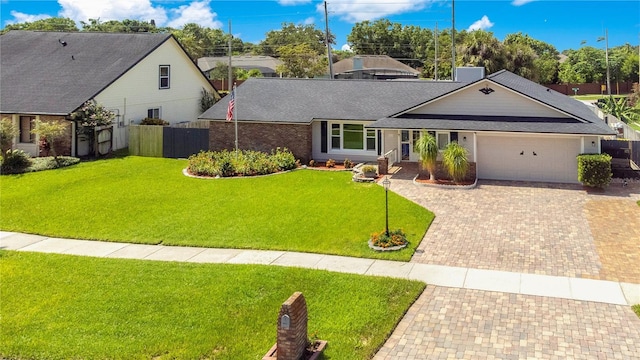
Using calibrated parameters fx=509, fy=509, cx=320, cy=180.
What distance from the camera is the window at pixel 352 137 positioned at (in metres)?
27.3

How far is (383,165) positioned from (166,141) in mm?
13276

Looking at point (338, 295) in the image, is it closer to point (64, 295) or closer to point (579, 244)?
Result: point (64, 295)

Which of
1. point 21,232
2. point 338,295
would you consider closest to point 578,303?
point 338,295

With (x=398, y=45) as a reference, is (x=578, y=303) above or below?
below

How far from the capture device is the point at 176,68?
120ft

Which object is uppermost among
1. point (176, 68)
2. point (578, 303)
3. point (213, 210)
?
point (176, 68)

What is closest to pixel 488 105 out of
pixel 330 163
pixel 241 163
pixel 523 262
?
pixel 330 163

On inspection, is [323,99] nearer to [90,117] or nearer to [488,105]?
[488,105]

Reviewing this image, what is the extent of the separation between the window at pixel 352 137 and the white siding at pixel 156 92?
43.1 ft

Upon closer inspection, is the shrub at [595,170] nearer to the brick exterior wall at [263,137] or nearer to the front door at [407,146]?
the front door at [407,146]

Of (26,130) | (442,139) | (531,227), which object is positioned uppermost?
(26,130)

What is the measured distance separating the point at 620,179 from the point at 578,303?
14.5m

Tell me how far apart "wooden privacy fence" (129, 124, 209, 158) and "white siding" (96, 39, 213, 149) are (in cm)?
171

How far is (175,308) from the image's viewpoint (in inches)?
417
